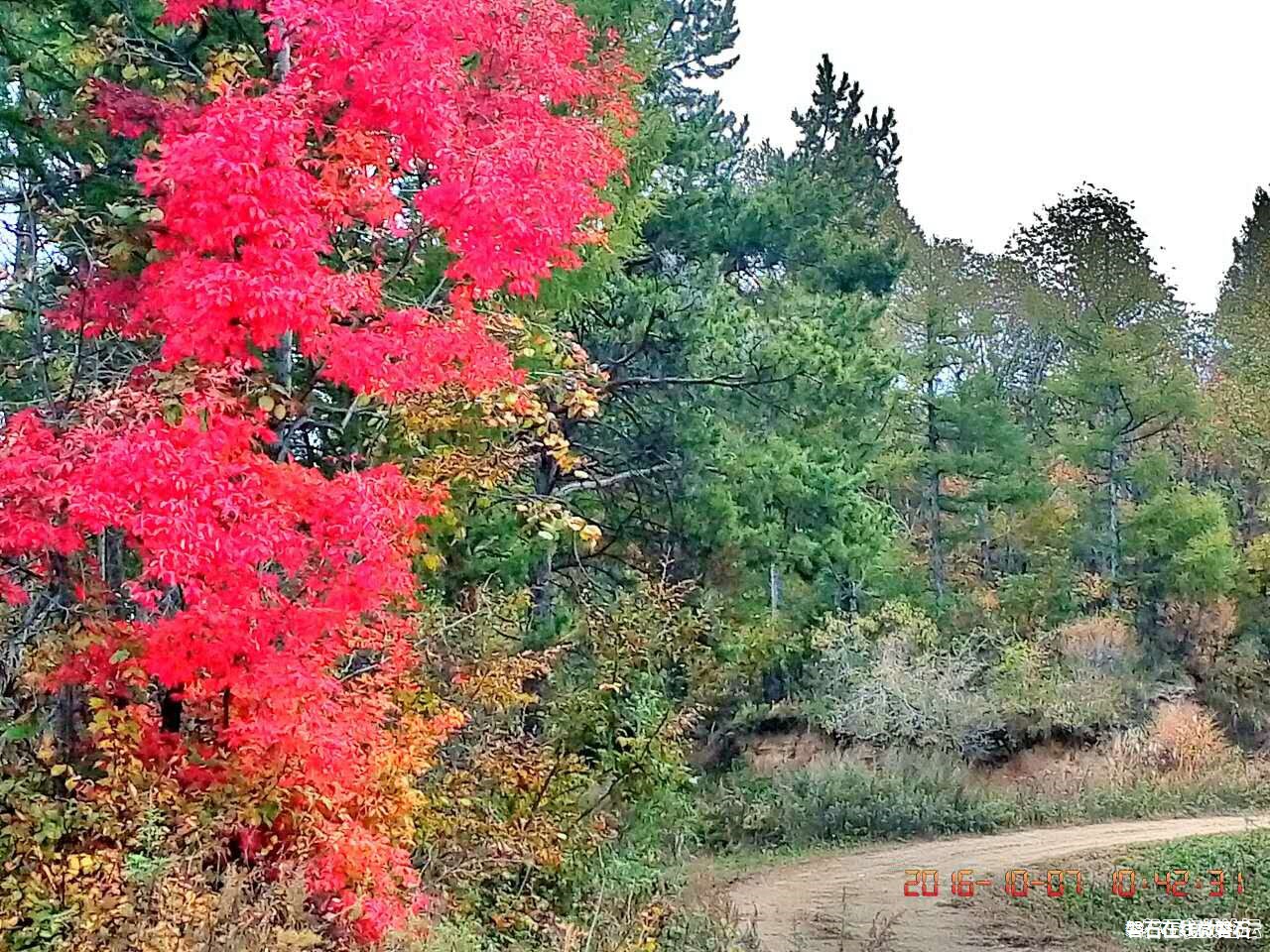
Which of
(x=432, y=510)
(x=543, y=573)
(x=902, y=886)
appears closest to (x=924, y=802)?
(x=902, y=886)

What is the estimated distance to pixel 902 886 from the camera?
12523mm

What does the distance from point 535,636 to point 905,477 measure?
20.5 m

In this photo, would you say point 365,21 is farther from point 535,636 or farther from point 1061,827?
point 1061,827

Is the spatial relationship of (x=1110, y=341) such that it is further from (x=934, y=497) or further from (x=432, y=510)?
(x=432, y=510)

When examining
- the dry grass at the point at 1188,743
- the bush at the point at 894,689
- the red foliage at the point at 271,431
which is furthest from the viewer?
the bush at the point at 894,689

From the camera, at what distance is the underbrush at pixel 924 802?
1620cm

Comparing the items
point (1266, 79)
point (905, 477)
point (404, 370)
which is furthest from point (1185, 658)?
point (404, 370)

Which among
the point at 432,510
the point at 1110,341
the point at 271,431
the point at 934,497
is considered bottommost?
the point at 432,510

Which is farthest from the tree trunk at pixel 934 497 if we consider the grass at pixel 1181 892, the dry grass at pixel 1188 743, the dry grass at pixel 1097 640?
the grass at pixel 1181 892

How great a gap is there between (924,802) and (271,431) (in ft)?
42.8

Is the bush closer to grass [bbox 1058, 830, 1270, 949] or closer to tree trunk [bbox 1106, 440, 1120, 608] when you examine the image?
grass [bbox 1058, 830, 1270, 949]

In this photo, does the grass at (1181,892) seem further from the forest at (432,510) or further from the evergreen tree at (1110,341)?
the evergreen tree at (1110,341)

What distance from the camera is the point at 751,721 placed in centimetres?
2019

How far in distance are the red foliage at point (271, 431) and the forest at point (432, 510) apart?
1.1 inches
